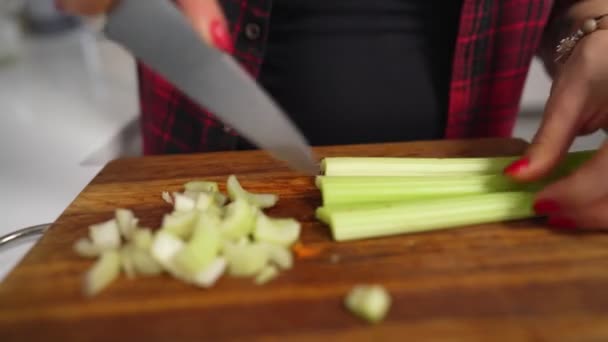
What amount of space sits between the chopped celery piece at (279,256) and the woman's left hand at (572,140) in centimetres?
43

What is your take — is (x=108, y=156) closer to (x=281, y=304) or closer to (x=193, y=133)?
(x=193, y=133)

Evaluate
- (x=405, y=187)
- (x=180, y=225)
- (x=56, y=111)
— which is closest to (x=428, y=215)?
(x=405, y=187)

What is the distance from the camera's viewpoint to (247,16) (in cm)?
116

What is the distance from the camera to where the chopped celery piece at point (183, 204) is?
903mm

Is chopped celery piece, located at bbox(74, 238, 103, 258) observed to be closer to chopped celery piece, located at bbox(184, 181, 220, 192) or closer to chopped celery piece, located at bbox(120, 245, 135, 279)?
chopped celery piece, located at bbox(120, 245, 135, 279)

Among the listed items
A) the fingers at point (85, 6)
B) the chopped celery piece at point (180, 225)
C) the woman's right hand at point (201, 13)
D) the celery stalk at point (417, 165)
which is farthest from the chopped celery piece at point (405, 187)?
the fingers at point (85, 6)

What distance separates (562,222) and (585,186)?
3.3 inches

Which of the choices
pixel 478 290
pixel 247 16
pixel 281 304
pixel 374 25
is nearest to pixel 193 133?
pixel 247 16

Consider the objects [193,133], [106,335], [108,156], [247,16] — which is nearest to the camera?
[106,335]

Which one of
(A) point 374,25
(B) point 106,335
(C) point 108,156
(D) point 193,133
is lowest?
(B) point 106,335

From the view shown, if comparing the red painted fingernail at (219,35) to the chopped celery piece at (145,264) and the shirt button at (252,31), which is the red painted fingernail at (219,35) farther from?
the shirt button at (252,31)

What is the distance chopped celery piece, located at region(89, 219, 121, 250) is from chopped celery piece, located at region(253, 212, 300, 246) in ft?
0.73

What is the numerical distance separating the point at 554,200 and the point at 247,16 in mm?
724

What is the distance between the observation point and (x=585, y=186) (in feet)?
2.73
